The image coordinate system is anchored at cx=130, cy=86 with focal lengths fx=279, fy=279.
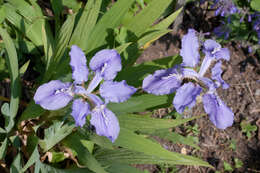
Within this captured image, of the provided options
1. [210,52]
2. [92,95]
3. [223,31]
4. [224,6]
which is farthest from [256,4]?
[92,95]

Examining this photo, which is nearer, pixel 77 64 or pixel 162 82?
pixel 77 64

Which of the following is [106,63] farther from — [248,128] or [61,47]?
[248,128]

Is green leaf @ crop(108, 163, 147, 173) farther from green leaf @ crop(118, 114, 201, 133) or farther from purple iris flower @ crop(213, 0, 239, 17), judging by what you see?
purple iris flower @ crop(213, 0, 239, 17)

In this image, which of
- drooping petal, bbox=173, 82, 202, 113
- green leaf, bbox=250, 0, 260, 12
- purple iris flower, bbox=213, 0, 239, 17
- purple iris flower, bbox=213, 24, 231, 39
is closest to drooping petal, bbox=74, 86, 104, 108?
drooping petal, bbox=173, 82, 202, 113

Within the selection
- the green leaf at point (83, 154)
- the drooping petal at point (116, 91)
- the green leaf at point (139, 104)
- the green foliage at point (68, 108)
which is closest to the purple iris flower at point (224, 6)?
the green foliage at point (68, 108)

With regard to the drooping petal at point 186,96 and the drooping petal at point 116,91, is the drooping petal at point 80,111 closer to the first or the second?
the drooping petal at point 116,91
